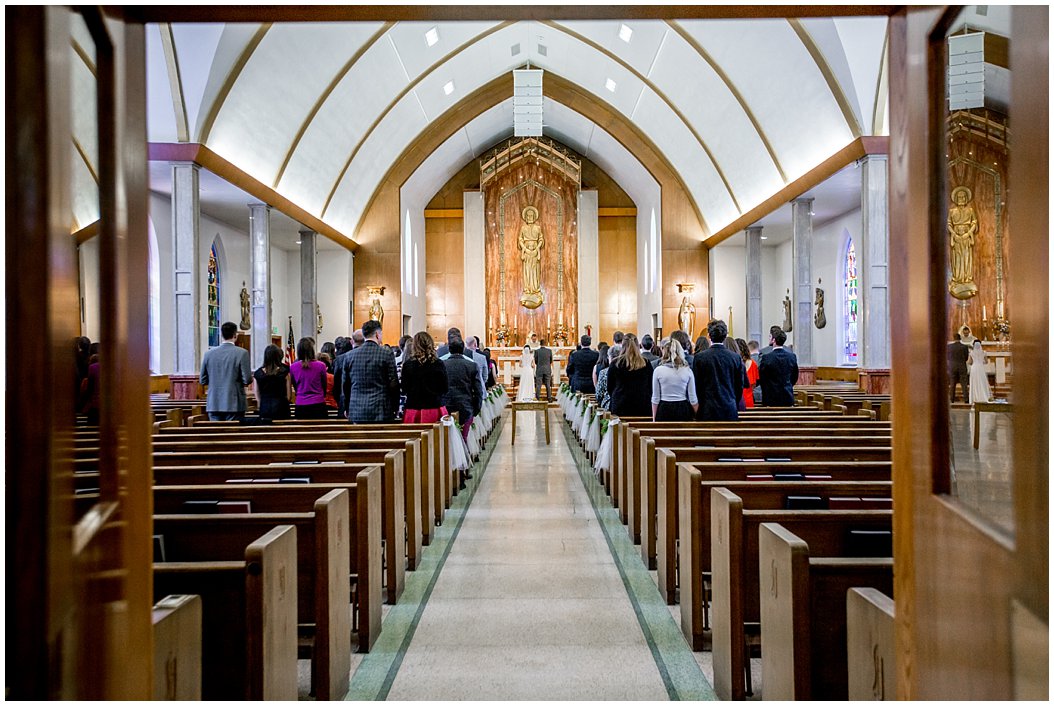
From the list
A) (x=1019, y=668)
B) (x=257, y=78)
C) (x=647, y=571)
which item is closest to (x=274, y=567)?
(x=1019, y=668)

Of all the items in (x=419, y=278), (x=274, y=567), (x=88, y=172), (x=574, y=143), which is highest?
(x=574, y=143)

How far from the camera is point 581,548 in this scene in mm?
5277

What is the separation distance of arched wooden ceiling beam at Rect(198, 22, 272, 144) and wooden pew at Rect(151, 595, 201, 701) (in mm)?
10260

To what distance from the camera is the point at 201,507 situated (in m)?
3.36

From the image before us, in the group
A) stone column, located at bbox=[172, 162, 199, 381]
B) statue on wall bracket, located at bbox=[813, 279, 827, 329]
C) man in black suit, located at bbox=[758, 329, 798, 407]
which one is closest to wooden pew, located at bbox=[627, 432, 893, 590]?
man in black suit, located at bbox=[758, 329, 798, 407]

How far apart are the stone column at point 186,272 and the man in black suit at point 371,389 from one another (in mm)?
5029

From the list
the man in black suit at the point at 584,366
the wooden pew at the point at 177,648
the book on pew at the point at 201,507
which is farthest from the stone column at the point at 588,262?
the wooden pew at the point at 177,648

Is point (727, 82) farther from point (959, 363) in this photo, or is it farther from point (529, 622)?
point (529, 622)

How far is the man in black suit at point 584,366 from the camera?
1138cm

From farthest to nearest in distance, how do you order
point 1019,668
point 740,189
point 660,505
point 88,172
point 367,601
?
point 740,189 < point 660,505 < point 367,601 < point 88,172 < point 1019,668

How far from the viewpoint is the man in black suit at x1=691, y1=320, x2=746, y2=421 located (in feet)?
20.8

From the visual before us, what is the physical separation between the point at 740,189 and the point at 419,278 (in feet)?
30.8

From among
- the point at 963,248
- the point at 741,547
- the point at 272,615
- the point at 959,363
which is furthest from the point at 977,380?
the point at 272,615

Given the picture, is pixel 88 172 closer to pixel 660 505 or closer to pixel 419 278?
pixel 660 505
